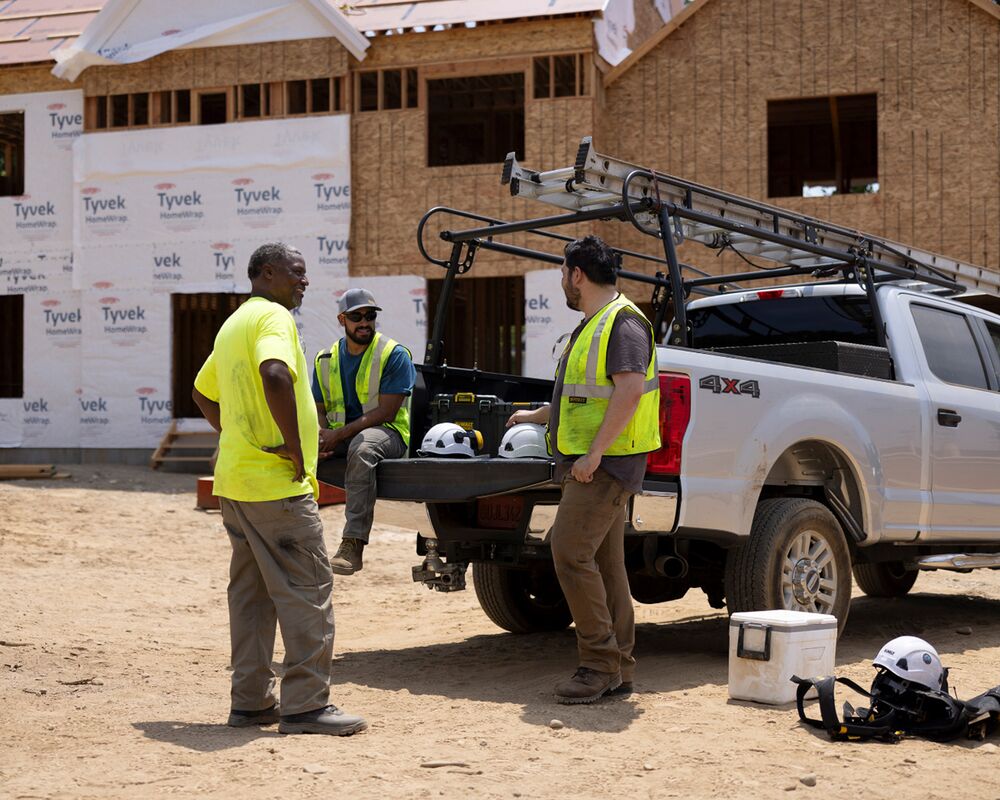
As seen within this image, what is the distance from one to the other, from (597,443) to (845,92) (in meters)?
15.8

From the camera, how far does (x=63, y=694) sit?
256 inches

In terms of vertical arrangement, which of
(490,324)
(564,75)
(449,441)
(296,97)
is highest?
(564,75)

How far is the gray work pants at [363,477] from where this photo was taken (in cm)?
659

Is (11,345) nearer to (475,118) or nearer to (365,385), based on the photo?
(475,118)

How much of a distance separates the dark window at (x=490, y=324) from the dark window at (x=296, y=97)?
145 inches

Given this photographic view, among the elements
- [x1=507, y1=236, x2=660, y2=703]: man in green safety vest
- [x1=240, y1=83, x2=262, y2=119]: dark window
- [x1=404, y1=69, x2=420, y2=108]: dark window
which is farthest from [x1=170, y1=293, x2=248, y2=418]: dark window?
[x1=507, y1=236, x2=660, y2=703]: man in green safety vest

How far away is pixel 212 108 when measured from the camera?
23156mm

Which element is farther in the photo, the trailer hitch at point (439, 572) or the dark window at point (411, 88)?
the dark window at point (411, 88)

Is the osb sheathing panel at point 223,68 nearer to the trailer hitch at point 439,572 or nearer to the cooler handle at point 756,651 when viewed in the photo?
the trailer hitch at point 439,572

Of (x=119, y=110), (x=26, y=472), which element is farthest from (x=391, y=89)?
(x=26, y=472)

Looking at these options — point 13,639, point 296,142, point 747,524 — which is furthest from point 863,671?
point 296,142

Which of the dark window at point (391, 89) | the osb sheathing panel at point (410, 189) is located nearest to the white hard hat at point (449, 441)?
the osb sheathing panel at point (410, 189)

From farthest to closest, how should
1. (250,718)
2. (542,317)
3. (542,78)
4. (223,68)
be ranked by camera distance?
(223,68) < (542,78) < (542,317) < (250,718)

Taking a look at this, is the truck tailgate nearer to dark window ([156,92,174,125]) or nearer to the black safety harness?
the black safety harness
